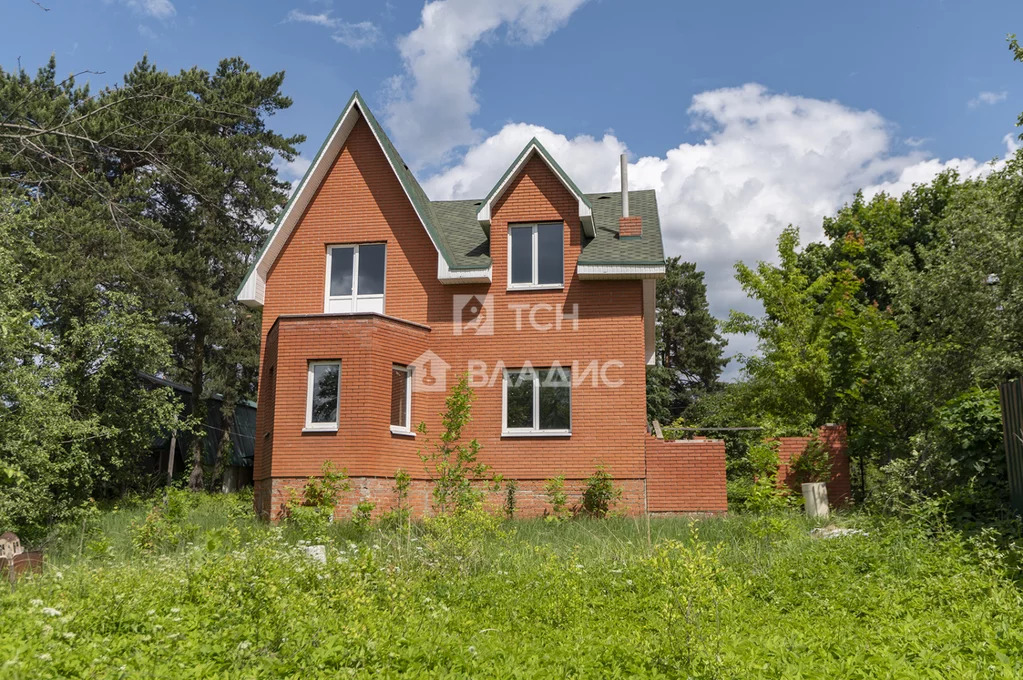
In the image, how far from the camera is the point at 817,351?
2208cm

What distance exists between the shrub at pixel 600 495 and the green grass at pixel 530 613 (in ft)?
20.0

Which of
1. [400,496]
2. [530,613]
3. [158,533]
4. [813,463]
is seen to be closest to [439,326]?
[400,496]

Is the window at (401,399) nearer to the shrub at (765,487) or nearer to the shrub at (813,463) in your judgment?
Result: the shrub at (765,487)

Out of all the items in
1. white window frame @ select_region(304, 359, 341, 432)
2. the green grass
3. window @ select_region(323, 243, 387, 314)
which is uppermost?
window @ select_region(323, 243, 387, 314)

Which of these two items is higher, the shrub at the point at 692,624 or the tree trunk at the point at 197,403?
the tree trunk at the point at 197,403

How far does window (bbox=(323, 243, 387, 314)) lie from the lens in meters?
18.8

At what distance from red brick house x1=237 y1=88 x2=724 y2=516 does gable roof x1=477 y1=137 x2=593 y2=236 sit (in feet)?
0.12

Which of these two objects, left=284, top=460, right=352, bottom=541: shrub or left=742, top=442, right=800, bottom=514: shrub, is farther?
left=284, top=460, right=352, bottom=541: shrub

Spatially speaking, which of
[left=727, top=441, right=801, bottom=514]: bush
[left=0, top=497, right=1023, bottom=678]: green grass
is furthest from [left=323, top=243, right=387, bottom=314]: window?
[left=727, top=441, right=801, bottom=514]: bush

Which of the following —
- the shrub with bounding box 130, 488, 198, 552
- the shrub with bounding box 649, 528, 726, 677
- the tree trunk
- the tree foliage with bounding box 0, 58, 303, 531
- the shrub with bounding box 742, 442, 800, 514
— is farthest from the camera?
the tree trunk

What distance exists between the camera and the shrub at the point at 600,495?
16.8 m

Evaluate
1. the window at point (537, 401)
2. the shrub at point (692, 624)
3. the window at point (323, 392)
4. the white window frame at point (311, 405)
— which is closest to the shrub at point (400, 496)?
the white window frame at point (311, 405)

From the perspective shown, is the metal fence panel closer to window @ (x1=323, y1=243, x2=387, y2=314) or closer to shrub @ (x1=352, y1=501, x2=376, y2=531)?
shrub @ (x1=352, y1=501, x2=376, y2=531)

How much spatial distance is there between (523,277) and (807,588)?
1115cm
